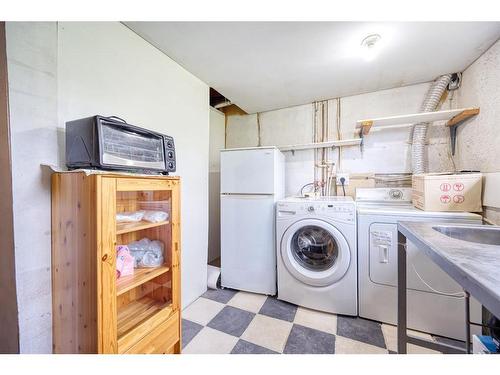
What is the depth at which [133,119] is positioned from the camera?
1.38 metres

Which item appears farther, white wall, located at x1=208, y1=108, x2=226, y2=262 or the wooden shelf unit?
white wall, located at x1=208, y1=108, x2=226, y2=262

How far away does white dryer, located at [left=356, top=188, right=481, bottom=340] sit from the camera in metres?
1.42

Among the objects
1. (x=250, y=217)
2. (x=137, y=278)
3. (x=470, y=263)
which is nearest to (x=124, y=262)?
(x=137, y=278)

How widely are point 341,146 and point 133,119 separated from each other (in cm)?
221

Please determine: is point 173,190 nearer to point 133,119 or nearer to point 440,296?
point 133,119

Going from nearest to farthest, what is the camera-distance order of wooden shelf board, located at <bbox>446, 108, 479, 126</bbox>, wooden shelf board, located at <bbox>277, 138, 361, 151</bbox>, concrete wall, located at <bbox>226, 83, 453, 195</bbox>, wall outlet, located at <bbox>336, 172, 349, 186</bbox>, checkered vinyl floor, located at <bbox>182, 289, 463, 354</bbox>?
checkered vinyl floor, located at <bbox>182, 289, 463, 354</bbox> < wooden shelf board, located at <bbox>446, 108, 479, 126</bbox> < concrete wall, located at <bbox>226, 83, 453, 195</bbox> < wooden shelf board, located at <bbox>277, 138, 361, 151</bbox> < wall outlet, located at <bbox>336, 172, 349, 186</bbox>

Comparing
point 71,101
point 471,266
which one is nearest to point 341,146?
point 471,266

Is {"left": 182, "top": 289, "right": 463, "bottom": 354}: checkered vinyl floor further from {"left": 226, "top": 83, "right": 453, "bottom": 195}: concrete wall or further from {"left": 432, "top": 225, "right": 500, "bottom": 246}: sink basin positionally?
{"left": 226, "top": 83, "right": 453, "bottom": 195}: concrete wall

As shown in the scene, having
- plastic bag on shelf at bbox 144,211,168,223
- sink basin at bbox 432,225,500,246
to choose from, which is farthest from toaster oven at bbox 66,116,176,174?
sink basin at bbox 432,225,500,246

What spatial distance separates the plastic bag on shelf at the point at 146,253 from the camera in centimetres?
122

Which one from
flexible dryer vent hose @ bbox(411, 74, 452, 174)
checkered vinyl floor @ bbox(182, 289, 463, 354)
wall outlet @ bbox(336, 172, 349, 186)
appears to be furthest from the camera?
wall outlet @ bbox(336, 172, 349, 186)

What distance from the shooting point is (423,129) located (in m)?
2.04

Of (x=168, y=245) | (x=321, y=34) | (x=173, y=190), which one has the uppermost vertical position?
(x=321, y=34)

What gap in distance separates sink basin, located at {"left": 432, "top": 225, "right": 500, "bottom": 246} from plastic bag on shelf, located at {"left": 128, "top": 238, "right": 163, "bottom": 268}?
1.56 metres
